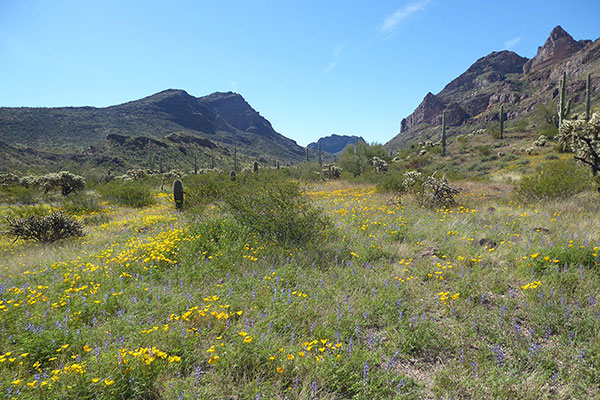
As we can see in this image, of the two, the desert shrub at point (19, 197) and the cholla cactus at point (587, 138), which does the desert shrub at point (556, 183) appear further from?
the desert shrub at point (19, 197)

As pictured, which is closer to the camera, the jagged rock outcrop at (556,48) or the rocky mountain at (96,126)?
the rocky mountain at (96,126)

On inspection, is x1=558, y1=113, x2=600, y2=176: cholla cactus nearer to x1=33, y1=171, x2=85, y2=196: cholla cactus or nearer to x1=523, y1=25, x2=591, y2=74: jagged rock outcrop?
x1=33, y1=171, x2=85, y2=196: cholla cactus

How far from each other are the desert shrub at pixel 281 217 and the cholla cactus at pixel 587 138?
834cm

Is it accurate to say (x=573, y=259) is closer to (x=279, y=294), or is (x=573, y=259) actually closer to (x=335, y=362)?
(x=335, y=362)

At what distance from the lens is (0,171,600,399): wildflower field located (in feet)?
7.59

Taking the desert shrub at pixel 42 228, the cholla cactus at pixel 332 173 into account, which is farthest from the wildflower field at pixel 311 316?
the cholla cactus at pixel 332 173

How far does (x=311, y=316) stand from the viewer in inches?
128

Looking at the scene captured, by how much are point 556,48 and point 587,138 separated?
163m

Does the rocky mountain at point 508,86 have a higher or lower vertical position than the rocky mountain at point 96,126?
higher

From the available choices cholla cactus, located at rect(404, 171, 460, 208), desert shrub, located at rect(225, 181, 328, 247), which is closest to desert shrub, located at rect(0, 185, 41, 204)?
desert shrub, located at rect(225, 181, 328, 247)

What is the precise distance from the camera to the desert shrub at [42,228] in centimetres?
849

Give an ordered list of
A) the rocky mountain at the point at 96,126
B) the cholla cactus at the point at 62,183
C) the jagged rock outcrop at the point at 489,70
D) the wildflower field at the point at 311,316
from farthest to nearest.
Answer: the jagged rock outcrop at the point at 489,70
the rocky mountain at the point at 96,126
the cholla cactus at the point at 62,183
the wildflower field at the point at 311,316

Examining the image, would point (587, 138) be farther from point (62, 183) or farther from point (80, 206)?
point (62, 183)

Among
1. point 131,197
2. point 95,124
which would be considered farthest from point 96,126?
point 131,197
